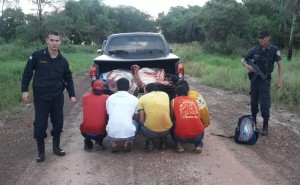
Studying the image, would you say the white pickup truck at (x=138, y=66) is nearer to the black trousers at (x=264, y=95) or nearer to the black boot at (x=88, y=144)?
the black boot at (x=88, y=144)

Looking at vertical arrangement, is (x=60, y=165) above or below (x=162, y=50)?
below

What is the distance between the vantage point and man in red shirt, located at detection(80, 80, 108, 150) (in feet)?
19.2

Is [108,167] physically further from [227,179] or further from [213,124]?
[213,124]

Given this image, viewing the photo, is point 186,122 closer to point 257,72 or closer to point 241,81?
point 257,72

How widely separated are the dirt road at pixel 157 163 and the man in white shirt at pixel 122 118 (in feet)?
0.89

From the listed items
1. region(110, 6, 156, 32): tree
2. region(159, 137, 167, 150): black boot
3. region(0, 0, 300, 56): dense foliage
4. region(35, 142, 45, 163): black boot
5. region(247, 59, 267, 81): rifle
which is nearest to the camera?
region(35, 142, 45, 163): black boot

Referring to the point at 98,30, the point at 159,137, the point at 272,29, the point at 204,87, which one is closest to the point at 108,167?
the point at 159,137

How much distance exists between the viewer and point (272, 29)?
117 feet

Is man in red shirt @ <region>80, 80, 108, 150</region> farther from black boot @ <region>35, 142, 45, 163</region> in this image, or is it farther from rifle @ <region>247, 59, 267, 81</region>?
rifle @ <region>247, 59, 267, 81</region>

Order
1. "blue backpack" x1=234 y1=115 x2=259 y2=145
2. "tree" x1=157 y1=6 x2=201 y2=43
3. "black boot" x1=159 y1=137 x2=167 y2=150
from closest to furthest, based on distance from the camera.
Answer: "black boot" x1=159 y1=137 x2=167 y2=150
"blue backpack" x1=234 y1=115 x2=259 y2=145
"tree" x1=157 y1=6 x2=201 y2=43

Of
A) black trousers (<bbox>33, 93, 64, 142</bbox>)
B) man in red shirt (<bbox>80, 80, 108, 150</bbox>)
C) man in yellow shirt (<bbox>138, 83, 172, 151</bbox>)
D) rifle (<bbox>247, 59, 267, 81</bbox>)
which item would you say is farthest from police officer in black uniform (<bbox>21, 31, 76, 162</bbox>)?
rifle (<bbox>247, 59, 267, 81</bbox>)

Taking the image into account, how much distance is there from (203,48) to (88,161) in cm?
2519

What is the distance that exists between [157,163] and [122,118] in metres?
0.88

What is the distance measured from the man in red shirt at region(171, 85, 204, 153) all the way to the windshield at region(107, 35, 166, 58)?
2.27 metres
